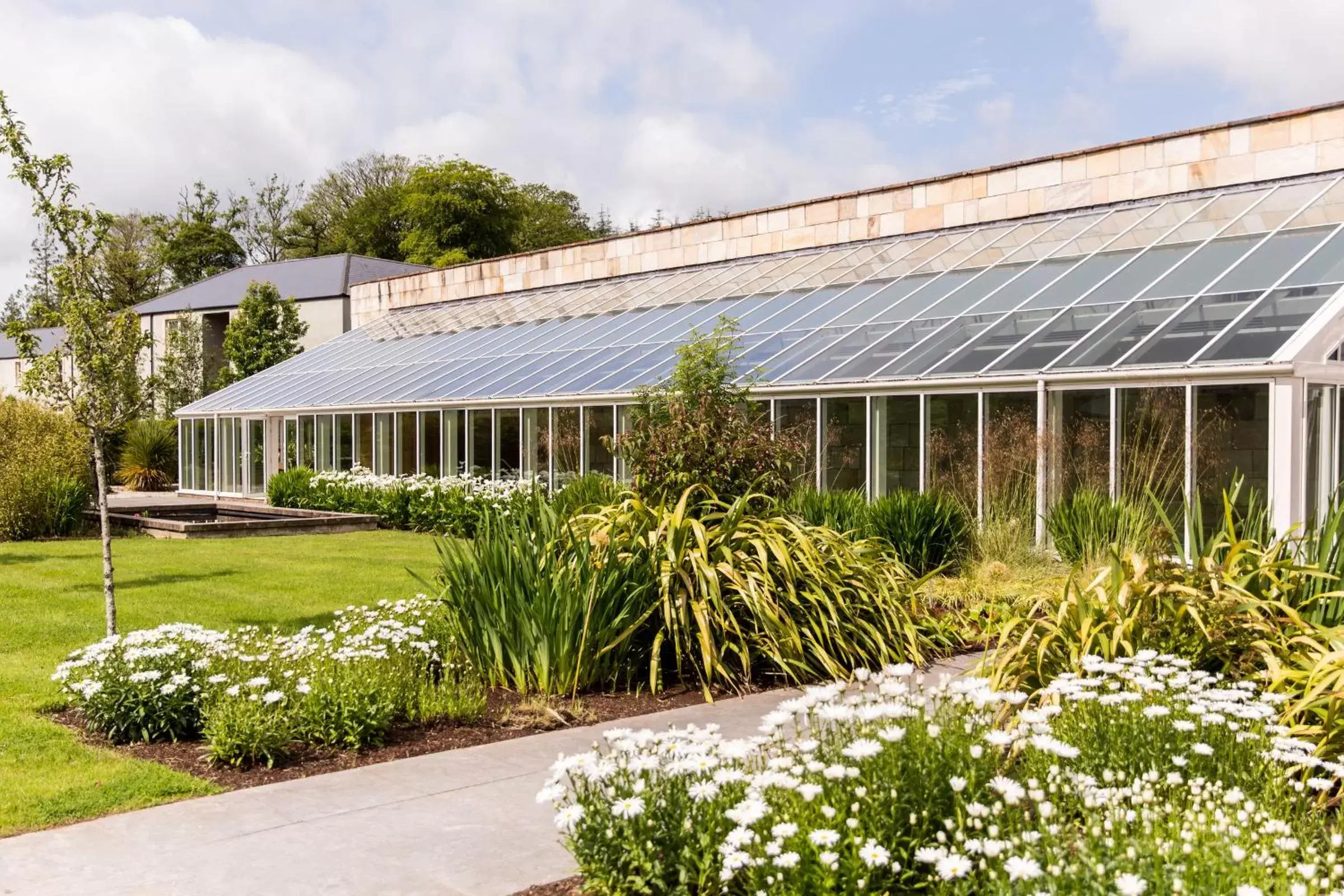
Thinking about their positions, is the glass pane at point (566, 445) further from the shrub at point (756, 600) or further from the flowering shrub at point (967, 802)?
the flowering shrub at point (967, 802)

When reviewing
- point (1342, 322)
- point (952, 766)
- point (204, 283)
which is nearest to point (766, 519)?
point (952, 766)

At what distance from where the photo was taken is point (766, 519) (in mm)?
8008

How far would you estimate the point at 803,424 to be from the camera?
1448 centimetres

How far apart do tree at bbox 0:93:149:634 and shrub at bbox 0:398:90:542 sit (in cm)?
906

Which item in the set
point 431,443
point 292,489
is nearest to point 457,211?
point 292,489

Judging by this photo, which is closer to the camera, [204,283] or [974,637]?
[974,637]

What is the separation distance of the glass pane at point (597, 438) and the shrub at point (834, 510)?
20.8 ft

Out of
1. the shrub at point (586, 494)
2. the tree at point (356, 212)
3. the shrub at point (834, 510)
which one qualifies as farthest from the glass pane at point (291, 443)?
the tree at point (356, 212)

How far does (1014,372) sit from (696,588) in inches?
252

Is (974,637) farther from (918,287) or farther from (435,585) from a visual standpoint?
(918,287)

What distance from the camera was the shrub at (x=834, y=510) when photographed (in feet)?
34.6

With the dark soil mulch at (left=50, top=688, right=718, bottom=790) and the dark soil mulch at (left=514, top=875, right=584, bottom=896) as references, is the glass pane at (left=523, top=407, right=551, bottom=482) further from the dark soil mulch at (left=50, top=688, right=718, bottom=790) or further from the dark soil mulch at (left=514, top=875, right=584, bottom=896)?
the dark soil mulch at (left=514, top=875, right=584, bottom=896)

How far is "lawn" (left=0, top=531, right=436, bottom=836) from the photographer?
494 centimetres

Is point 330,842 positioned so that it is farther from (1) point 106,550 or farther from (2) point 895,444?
(2) point 895,444
